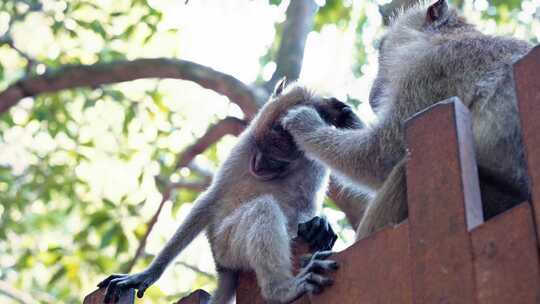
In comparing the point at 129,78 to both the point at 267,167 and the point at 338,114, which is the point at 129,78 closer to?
the point at 267,167

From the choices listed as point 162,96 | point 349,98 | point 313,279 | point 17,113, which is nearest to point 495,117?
point 313,279

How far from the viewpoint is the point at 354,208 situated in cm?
545

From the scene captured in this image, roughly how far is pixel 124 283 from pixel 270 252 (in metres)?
0.77

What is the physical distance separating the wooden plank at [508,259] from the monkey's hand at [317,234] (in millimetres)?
1299

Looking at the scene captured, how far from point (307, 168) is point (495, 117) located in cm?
148

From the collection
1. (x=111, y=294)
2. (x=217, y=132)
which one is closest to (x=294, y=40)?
(x=217, y=132)

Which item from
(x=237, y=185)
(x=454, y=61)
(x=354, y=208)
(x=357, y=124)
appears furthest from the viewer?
(x=354, y=208)

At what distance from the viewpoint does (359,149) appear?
3.71m

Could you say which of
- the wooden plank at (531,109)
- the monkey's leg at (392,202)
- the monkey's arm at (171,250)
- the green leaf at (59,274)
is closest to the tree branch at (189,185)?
the green leaf at (59,274)

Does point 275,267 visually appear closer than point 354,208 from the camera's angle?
Yes

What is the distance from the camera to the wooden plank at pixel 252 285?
3480mm

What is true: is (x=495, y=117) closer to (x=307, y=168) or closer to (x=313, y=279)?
(x=313, y=279)

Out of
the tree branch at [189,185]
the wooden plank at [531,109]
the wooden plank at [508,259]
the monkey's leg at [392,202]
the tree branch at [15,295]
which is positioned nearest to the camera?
the wooden plank at [508,259]

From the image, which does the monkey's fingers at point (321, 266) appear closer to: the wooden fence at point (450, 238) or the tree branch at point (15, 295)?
the wooden fence at point (450, 238)
